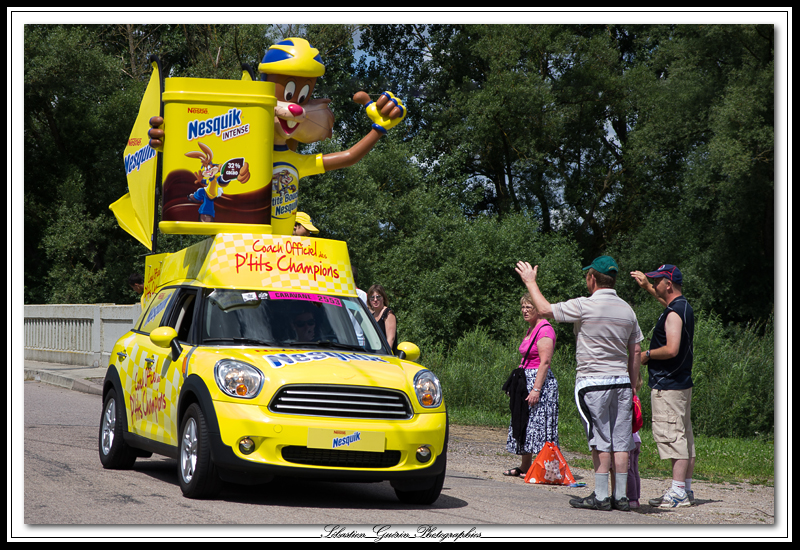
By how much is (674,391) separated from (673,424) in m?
0.29

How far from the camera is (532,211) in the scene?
1506 inches

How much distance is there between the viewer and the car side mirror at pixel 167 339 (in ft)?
25.3

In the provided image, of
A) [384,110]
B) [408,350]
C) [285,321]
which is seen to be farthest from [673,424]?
[384,110]

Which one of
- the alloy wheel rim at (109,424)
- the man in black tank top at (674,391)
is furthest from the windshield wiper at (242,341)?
the man in black tank top at (674,391)

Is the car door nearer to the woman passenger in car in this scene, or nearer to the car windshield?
the car windshield

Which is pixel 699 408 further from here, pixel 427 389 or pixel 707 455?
pixel 427 389

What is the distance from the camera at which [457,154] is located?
3481 cm

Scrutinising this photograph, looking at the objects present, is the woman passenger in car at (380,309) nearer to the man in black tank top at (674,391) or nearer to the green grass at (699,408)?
A: the green grass at (699,408)

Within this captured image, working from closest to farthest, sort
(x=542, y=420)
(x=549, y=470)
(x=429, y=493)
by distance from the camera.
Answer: (x=429, y=493)
(x=549, y=470)
(x=542, y=420)

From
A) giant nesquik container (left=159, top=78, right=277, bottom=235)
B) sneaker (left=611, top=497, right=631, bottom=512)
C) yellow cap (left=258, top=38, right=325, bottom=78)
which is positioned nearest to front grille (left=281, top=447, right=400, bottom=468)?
sneaker (left=611, top=497, right=631, bottom=512)

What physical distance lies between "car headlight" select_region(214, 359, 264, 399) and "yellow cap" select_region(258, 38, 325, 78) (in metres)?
4.15

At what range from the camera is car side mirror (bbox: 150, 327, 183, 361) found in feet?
25.3

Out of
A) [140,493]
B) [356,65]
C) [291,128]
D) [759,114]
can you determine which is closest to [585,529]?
[140,493]

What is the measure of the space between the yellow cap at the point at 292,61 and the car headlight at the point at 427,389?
410cm
